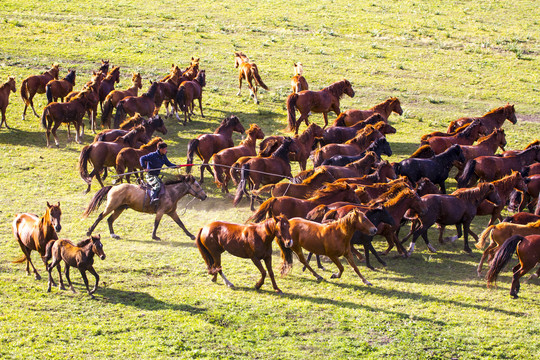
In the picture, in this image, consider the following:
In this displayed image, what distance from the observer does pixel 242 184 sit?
15.7 meters

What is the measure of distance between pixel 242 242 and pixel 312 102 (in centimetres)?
1146

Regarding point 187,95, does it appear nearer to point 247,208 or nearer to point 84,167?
point 84,167

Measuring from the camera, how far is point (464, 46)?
35.8 meters

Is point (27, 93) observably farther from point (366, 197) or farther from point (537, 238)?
point (537, 238)

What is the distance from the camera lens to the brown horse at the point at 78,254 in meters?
11.1

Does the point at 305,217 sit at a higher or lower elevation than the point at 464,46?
lower

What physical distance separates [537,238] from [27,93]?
1877cm

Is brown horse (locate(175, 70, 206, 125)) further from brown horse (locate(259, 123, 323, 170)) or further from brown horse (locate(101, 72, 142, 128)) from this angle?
brown horse (locate(259, 123, 323, 170))

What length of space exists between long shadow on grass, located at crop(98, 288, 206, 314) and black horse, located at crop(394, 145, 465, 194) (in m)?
7.30

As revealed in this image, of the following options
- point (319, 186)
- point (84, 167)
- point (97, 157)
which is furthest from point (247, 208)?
point (84, 167)

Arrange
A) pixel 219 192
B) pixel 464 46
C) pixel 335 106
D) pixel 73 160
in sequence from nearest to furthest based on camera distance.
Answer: pixel 219 192
pixel 73 160
pixel 335 106
pixel 464 46

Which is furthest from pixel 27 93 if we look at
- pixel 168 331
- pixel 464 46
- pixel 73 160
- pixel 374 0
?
pixel 374 0

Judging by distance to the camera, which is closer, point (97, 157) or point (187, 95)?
point (97, 157)

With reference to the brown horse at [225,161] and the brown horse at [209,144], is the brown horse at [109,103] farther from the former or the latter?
the brown horse at [225,161]
